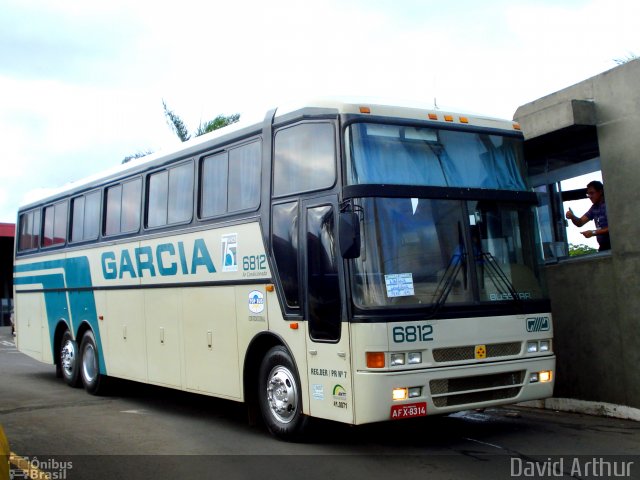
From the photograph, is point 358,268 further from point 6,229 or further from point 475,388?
point 6,229

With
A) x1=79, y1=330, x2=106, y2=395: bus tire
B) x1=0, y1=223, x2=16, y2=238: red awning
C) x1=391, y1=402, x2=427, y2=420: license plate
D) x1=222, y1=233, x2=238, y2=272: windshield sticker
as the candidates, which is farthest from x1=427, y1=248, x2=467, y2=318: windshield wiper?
x1=0, y1=223, x2=16, y2=238: red awning

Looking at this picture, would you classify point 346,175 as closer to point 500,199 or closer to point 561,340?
point 500,199

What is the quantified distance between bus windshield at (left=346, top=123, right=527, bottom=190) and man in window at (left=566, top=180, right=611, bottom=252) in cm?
249

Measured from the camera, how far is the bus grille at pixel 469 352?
7711 millimetres

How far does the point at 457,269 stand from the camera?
789 cm

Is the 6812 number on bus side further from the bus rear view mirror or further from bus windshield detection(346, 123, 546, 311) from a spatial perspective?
the bus rear view mirror

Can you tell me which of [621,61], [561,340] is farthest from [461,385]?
[621,61]

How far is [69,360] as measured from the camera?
47.5 feet

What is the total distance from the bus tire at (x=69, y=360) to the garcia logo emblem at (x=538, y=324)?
8.82m

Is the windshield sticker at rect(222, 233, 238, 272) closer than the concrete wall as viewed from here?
Yes

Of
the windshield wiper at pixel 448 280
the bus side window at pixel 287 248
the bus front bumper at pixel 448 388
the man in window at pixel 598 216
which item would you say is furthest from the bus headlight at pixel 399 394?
the man in window at pixel 598 216

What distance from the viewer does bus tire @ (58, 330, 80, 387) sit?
1418 cm

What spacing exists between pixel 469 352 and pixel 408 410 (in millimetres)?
925

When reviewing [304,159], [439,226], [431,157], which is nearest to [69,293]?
[304,159]
